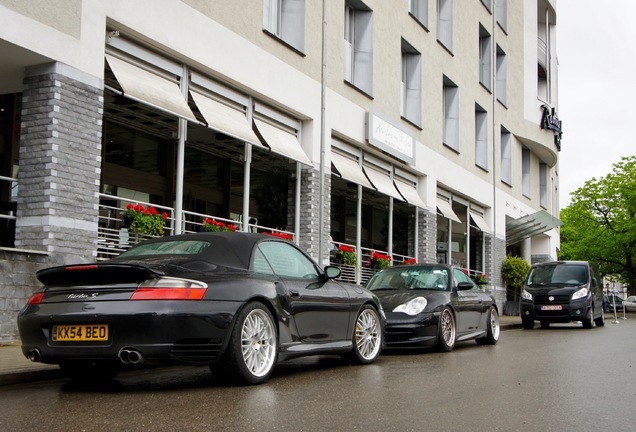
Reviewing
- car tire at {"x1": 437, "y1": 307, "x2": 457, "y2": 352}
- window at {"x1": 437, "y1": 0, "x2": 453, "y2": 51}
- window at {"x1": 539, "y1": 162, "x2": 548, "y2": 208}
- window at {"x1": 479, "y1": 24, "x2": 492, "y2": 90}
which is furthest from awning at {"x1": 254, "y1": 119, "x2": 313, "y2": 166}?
window at {"x1": 539, "y1": 162, "x2": 548, "y2": 208}

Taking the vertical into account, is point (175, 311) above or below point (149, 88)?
below

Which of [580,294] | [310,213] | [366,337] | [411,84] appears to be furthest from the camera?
[411,84]

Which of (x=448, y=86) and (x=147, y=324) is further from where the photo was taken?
(x=448, y=86)

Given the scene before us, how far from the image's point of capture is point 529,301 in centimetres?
2150

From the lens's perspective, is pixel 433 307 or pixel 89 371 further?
pixel 433 307

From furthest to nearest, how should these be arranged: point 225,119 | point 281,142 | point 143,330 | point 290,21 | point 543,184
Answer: point 543,184, point 290,21, point 281,142, point 225,119, point 143,330

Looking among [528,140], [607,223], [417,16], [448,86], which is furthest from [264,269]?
[607,223]

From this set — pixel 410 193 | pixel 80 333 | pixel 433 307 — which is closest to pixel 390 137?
pixel 410 193

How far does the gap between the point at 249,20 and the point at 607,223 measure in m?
50.0

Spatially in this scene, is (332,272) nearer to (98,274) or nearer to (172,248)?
(172,248)

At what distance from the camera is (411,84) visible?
25.8 meters

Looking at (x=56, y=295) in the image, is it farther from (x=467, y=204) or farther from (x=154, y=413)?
(x=467, y=204)

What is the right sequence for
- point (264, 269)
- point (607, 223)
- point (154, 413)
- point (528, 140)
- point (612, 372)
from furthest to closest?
point (607, 223), point (528, 140), point (612, 372), point (264, 269), point (154, 413)

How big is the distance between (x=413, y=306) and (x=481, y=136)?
22.9m
